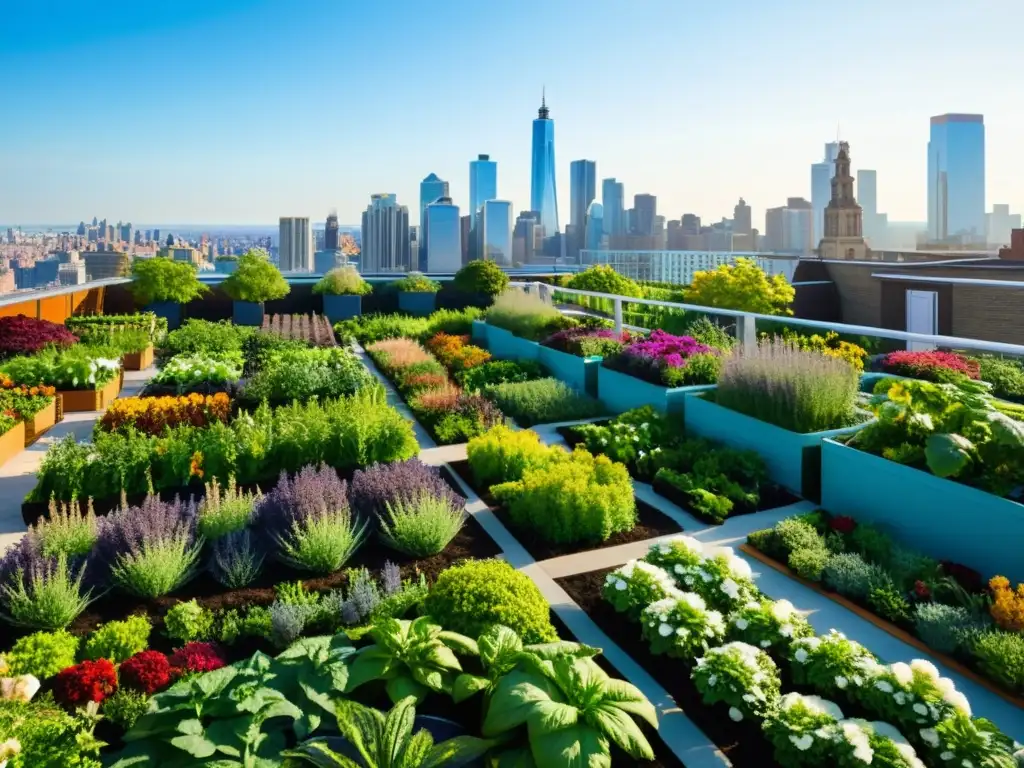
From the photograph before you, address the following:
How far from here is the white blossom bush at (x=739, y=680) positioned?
2.61m

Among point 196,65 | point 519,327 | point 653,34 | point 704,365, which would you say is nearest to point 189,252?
point 196,65

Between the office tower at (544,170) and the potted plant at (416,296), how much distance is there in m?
65.4

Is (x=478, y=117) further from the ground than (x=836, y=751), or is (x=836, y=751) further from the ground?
(x=478, y=117)

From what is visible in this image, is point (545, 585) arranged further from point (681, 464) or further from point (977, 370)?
point (977, 370)

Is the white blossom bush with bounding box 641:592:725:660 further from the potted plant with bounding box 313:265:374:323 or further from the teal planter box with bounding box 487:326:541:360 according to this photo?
the potted plant with bounding box 313:265:374:323

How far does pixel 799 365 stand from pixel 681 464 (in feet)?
3.54

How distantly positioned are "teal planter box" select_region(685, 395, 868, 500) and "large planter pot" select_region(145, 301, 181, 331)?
10.6m

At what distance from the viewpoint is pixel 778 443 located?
5191 mm

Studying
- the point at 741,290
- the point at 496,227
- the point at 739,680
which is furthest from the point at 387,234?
the point at 739,680

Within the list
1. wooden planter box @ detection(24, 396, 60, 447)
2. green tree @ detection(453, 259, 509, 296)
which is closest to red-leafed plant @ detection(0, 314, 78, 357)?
wooden planter box @ detection(24, 396, 60, 447)

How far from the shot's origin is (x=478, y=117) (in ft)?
55.1

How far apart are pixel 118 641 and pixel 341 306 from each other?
12023 millimetres

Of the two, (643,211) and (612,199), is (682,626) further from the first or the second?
(612,199)

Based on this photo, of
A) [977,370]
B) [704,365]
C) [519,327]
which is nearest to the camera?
[704,365]
